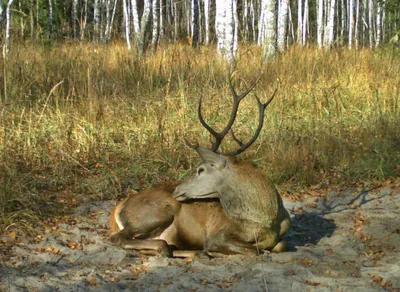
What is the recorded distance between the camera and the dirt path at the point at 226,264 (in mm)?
4302

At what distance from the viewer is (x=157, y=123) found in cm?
797

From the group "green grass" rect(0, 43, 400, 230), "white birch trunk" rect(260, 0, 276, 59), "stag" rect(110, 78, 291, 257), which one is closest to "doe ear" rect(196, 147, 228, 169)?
"stag" rect(110, 78, 291, 257)

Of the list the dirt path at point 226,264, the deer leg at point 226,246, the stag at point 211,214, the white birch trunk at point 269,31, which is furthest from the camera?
the white birch trunk at point 269,31

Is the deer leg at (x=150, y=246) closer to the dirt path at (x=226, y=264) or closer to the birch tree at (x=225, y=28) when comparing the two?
the dirt path at (x=226, y=264)

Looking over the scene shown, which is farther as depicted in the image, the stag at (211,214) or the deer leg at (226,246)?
the stag at (211,214)

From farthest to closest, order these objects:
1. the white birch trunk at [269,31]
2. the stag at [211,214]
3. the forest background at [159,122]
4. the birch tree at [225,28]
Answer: the white birch trunk at [269,31]
the birch tree at [225,28]
the forest background at [159,122]
the stag at [211,214]

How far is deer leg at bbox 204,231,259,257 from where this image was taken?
491 cm

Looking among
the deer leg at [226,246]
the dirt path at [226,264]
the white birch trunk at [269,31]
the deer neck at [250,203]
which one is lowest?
the dirt path at [226,264]

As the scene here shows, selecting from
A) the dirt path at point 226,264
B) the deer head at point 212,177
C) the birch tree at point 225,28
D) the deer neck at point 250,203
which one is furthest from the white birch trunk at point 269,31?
the deer neck at point 250,203

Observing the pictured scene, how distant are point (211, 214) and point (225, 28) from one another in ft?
26.5

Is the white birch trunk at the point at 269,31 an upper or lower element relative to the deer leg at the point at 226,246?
upper

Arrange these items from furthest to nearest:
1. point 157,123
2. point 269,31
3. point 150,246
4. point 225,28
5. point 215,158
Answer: point 269,31 → point 225,28 → point 157,123 → point 215,158 → point 150,246

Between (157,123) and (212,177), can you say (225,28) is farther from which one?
(212,177)

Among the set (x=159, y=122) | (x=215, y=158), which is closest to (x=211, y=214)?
(x=215, y=158)
